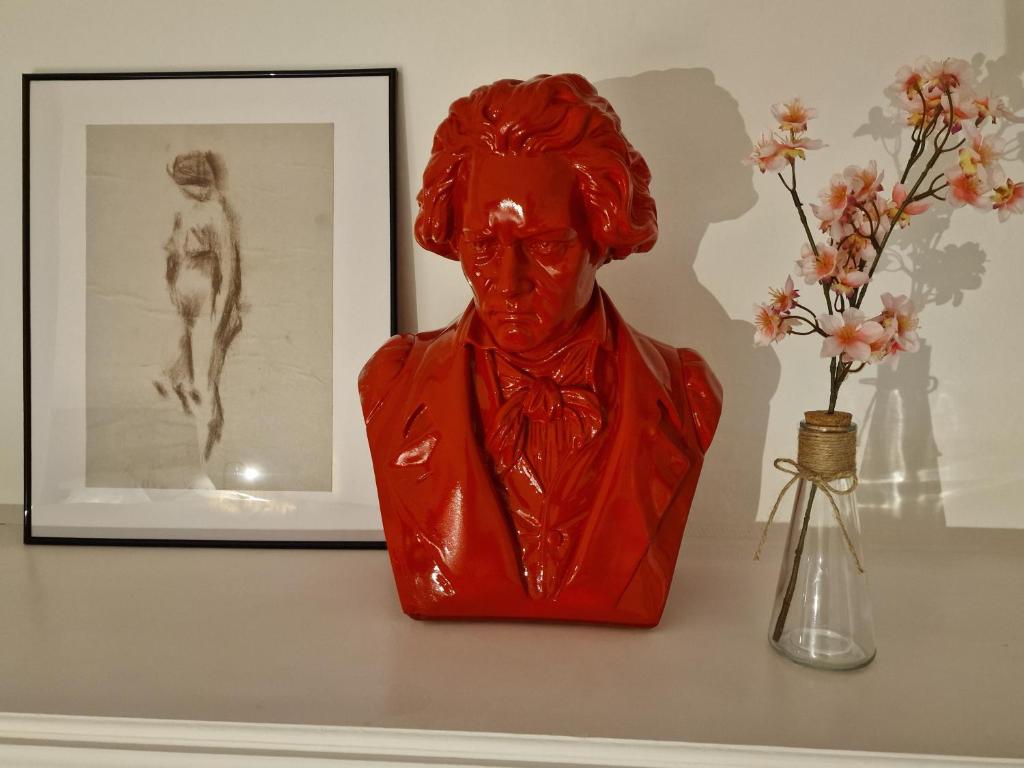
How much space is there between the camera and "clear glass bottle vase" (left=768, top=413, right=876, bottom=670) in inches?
37.1

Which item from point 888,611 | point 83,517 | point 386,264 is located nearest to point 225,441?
point 83,517

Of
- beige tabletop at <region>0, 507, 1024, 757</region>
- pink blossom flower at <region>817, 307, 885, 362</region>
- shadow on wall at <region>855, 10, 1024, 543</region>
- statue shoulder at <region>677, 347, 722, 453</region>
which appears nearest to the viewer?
beige tabletop at <region>0, 507, 1024, 757</region>

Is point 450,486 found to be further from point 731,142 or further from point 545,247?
point 731,142

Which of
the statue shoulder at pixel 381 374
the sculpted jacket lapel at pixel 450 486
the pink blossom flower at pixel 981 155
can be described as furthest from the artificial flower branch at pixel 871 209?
the statue shoulder at pixel 381 374

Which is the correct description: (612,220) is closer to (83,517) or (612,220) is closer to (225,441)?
(225,441)

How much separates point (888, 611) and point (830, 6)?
36.8 inches

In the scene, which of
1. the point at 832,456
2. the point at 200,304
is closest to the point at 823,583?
the point at 832,456

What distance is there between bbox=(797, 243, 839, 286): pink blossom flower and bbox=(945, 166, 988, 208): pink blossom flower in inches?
5.6

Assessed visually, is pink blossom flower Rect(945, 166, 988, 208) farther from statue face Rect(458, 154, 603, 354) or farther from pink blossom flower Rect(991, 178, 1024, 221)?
statue face Rect(458, 154, 603, 354)

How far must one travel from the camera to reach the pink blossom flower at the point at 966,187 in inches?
35.8

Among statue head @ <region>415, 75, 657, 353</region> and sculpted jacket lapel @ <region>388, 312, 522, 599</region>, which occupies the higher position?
statue head @ <region>415, 75, 657, 353</region>

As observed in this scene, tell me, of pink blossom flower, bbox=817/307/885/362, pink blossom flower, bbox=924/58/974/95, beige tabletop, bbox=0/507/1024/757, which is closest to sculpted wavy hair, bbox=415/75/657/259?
pink blossom flower, bbox=817/307/885/362

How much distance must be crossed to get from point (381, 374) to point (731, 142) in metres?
0.71

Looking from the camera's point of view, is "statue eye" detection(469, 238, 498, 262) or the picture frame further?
the picture frame
